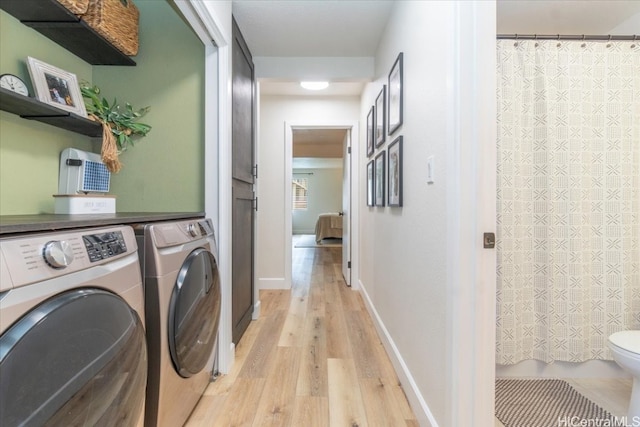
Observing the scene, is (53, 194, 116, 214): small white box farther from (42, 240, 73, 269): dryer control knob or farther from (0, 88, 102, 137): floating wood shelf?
(42, 240, 73, 269): dryer control knob

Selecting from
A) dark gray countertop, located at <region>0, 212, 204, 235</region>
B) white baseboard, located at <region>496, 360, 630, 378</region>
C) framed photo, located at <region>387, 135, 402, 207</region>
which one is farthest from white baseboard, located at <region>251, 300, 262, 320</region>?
white baseboard, located at <region>496, 360, 630, 378</region>

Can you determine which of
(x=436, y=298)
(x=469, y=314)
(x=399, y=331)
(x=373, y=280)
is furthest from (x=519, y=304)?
(x=373, y=280)

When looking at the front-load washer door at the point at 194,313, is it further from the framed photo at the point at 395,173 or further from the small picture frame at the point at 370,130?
the small picture frame at the point at 370,130

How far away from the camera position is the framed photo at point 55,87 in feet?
4.21

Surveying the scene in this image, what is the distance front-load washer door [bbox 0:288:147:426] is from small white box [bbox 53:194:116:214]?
697 millimetres

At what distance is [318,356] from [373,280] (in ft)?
2.98

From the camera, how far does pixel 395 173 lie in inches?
70.6

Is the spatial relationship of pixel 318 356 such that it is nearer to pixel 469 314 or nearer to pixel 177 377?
pixel 177 377

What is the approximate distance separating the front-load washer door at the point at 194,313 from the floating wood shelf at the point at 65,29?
117 centimetres

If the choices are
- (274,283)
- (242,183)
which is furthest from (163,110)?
(274,283)

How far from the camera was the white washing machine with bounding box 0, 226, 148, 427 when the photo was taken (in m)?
0.55

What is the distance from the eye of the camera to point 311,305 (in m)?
2.97

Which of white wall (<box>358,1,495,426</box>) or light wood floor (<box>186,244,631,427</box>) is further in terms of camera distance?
light wood floor (<box>186,244,631,427</box>)

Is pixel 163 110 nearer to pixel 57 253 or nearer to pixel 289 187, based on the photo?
pixel 57 253
